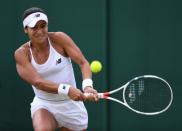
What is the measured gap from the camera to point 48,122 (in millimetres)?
5473

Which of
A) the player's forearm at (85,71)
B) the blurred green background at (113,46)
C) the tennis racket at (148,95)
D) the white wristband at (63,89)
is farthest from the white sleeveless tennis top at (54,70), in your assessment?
the blurred green background at (113,46)

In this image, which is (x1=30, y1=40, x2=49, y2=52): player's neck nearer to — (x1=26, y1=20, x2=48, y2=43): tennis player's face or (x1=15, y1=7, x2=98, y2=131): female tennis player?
(x1=15, y1=7, x2=98, y2=131): female tennis player

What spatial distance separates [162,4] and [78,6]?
94 cm

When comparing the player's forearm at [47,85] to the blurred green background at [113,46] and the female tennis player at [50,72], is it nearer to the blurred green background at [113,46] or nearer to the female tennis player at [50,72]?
the female tennis player at [50,72]

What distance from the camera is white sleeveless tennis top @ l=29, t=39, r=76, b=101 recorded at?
18.1 feet

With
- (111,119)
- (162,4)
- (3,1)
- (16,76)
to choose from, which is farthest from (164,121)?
(3,1)

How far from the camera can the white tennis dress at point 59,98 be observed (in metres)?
5.51

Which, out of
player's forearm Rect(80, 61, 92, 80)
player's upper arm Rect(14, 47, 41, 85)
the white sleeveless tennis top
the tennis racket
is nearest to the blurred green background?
the tennis racket

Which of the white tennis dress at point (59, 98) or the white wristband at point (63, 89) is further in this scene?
the white tennis dress at point (59, 98)

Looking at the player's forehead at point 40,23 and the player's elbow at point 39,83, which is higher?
the player's forehead at point 40,23

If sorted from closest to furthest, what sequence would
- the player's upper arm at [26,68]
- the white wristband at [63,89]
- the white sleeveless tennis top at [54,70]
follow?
the white wristband at [63,89] < the player's upper arm at [26,68] < the white sleeveless tennis top at [54,70]

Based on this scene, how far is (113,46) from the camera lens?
7340mm

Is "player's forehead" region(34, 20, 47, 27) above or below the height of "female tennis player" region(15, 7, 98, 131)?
above

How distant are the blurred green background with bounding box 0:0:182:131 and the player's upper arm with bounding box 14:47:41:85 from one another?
1952 millimetres
